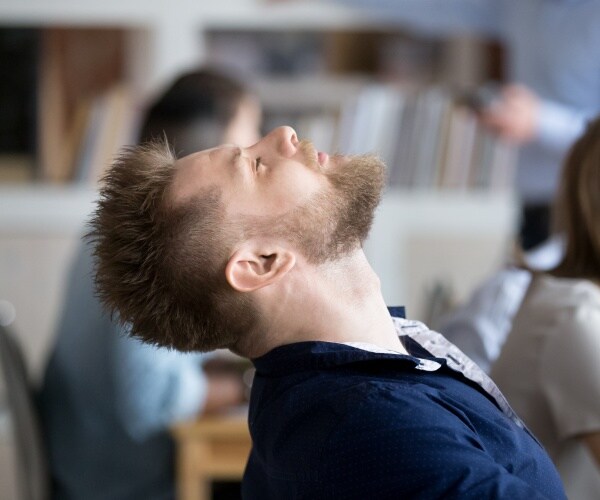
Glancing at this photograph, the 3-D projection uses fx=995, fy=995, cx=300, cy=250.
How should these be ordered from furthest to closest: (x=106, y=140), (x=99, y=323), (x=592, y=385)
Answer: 1. (x=106, y=140)
2. (x=99, y=323)
3. (x=592, y=385)

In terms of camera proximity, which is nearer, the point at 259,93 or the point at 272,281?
the point at 272,281

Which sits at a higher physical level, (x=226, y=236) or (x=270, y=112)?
(x=226, y=236)

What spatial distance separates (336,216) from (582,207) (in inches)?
23.4

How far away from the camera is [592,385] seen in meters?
1.37

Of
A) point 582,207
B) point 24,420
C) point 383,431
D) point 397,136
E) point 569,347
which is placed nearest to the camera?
point 383,431

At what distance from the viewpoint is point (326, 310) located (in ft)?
3.66

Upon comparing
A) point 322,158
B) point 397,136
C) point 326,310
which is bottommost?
point 397,136

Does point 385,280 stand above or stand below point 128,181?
below

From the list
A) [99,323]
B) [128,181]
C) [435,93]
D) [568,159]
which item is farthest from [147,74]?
[128,181]

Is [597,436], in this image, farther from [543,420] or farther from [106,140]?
[106,140]

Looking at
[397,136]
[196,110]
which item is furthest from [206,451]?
[397,136]

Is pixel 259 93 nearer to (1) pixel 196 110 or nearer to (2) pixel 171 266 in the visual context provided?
(1) pixel 196 110

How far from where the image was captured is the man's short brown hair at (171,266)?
1.13 meters

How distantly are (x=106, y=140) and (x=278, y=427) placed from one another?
2739mm
